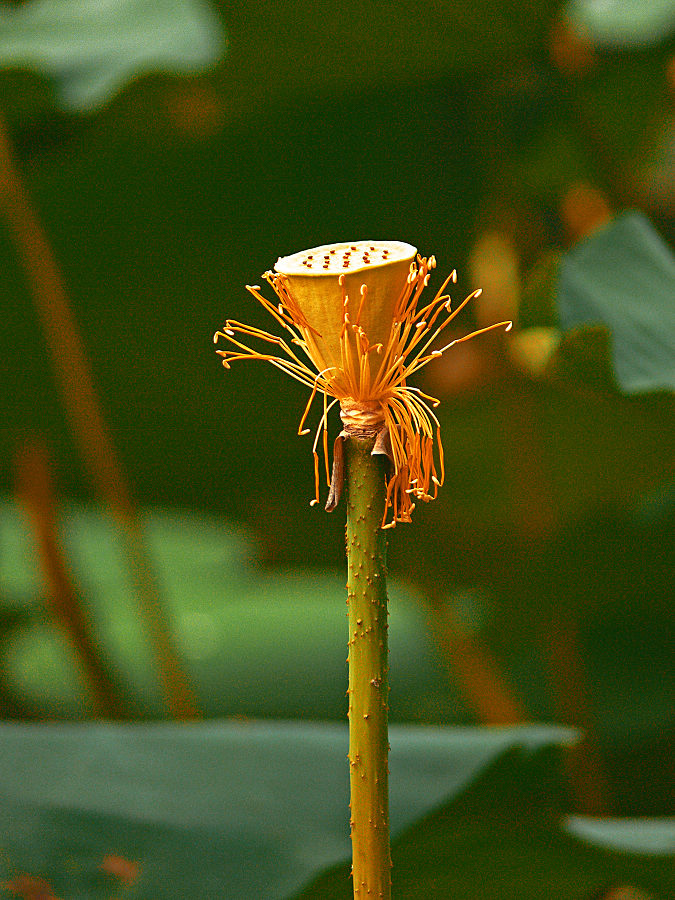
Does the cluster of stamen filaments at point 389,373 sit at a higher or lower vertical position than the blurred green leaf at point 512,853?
higher

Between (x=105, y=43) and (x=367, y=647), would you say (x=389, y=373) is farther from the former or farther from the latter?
(x=105, y=43)

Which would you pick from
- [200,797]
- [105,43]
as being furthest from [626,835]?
[105,43]

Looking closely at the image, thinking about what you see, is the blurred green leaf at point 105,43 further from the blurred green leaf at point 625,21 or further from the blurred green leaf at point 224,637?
the blurred green leaf at point 224,637

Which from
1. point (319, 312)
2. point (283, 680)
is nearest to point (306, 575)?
point (283, 680)

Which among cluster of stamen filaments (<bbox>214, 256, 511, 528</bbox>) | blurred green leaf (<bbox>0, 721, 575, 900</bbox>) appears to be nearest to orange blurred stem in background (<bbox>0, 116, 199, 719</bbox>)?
blurred green leaf (<bbox>0, 721, 575, 900</bbox>)

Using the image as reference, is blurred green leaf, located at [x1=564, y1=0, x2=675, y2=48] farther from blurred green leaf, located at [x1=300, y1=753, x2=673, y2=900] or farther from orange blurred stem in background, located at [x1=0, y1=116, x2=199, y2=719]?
blurred green leaf, located at [x1=300, y1=753, x2=673, y2=900]

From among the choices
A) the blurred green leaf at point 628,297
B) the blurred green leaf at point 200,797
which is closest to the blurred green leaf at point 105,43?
the blurred green leaf at point 628,297

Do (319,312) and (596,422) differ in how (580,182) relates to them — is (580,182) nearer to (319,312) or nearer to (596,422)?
(596,422)
